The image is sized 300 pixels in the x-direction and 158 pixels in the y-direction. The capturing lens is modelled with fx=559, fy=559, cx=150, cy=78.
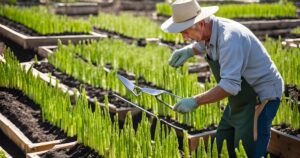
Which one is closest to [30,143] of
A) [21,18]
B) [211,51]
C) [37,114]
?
[37,114]

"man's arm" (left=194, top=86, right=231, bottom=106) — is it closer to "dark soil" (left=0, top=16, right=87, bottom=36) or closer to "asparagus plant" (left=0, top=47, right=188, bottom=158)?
"asparagus plant" (left=0, top=47, right=188, bottom=158)

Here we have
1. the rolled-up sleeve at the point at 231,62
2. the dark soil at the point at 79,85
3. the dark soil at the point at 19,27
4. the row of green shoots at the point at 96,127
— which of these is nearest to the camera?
the rolled-up sleeve at the point at 231,62

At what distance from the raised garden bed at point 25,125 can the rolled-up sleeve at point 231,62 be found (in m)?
2.10

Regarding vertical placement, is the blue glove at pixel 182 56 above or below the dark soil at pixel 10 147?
above

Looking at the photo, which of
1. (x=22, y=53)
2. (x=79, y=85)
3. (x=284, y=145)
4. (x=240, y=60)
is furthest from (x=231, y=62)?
(x=22, y=53)

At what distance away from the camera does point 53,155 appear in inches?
195

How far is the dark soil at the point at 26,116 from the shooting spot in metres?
5.63

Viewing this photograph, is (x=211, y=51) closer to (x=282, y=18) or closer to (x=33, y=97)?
(x=33, y=97)

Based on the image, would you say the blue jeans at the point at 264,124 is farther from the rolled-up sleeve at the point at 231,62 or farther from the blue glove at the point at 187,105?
the blue glove at the point at 187,105

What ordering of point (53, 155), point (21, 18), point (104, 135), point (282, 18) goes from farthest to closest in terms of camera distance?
point (282, 18) → point (21, 18) → point (53, 155) → point (104, 135)

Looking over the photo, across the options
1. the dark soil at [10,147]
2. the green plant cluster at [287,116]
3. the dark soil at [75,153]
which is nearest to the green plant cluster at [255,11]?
the green plant cluster at [287,116]

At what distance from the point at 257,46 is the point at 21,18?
8701 millimetres

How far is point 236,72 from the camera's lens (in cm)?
387

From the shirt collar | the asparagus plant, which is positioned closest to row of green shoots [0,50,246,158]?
the asparagus plant
